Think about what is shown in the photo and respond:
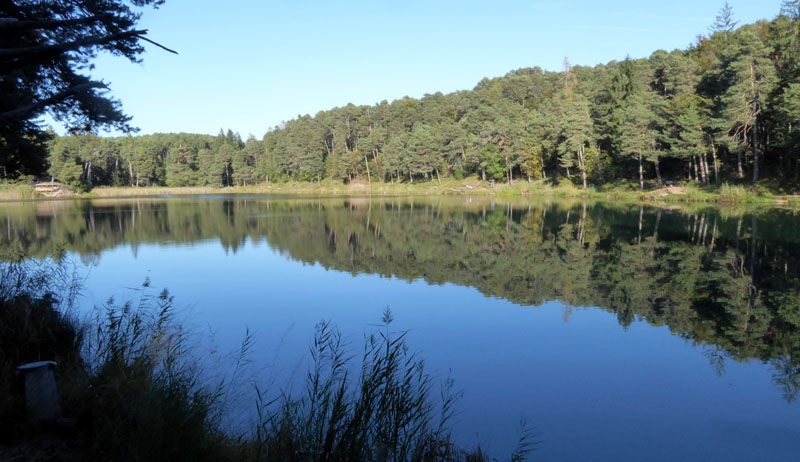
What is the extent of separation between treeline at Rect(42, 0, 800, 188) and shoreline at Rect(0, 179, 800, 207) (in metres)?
1.96

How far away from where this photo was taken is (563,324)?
9.93m

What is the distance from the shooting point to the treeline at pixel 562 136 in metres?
37.9

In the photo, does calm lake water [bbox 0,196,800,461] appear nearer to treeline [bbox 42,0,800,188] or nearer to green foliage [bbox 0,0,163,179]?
green foliage [bbox 0,0,163,179]

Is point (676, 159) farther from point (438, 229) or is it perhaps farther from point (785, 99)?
point (438, 229)

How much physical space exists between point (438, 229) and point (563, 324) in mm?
16598

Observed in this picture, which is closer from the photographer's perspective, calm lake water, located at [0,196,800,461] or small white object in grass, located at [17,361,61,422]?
small white object in grass, located at [17,361,61,422]

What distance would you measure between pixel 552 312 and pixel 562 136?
51.3 m

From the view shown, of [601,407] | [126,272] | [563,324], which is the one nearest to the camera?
[601,407]

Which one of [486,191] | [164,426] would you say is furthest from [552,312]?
[486,191]

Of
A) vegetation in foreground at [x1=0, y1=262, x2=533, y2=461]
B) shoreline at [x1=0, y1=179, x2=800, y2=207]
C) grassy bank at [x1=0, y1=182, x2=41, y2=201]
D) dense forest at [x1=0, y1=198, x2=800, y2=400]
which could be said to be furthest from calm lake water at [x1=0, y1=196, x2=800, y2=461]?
grassy bank at [x1=0, y1=182, x2=41, y2=201]

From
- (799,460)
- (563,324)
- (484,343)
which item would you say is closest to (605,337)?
(563,324)

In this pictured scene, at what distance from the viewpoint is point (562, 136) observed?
2275 inches

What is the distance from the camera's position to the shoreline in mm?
37812

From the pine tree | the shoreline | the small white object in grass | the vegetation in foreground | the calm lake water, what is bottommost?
the calm lake water
